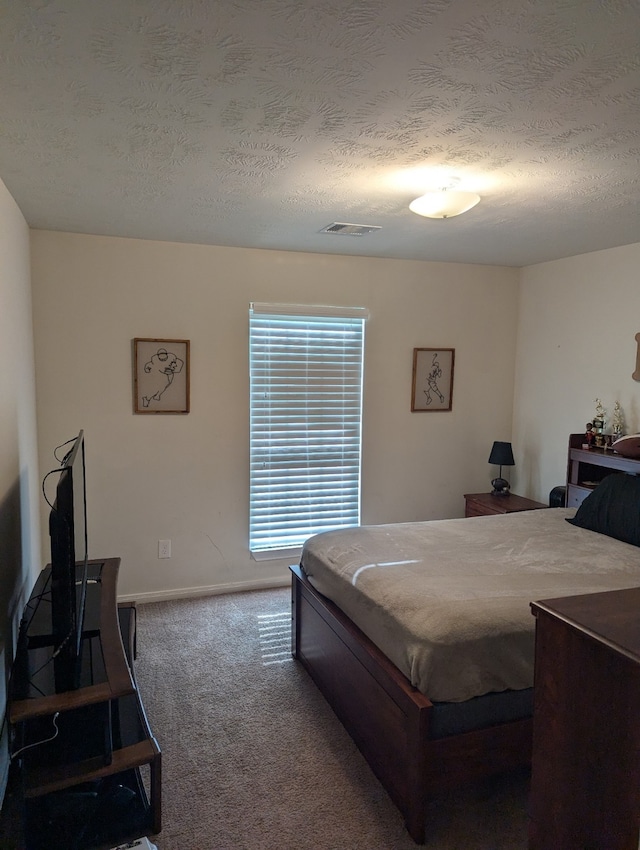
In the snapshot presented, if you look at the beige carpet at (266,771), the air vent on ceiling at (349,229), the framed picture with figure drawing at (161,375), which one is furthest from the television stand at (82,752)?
the air vent on ceiling at (349,229)

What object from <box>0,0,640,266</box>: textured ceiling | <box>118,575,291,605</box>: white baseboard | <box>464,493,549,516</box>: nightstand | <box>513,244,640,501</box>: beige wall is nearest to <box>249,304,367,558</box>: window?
<box>118,575,291,605</box>: white baseboard

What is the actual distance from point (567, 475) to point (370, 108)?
2.98 m

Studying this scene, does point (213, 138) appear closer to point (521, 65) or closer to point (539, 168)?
point (521, 65)

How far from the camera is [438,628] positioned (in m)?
1.98

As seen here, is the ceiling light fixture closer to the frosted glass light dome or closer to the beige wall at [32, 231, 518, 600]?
the frosted glass light dome

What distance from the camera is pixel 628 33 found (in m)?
1.32

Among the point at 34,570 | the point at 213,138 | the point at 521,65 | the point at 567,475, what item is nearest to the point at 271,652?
the point at 34,570

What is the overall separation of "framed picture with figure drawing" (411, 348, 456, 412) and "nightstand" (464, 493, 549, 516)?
0.76 m

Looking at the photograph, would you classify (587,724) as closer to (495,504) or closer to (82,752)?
(82,752)

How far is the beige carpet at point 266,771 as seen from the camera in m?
1.94

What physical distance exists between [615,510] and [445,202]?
1957 mm

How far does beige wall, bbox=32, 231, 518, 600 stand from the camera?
354 cm

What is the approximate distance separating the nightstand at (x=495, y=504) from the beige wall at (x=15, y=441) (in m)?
3.02

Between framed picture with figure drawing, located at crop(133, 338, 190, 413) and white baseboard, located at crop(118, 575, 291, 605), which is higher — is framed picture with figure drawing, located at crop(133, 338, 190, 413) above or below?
above
